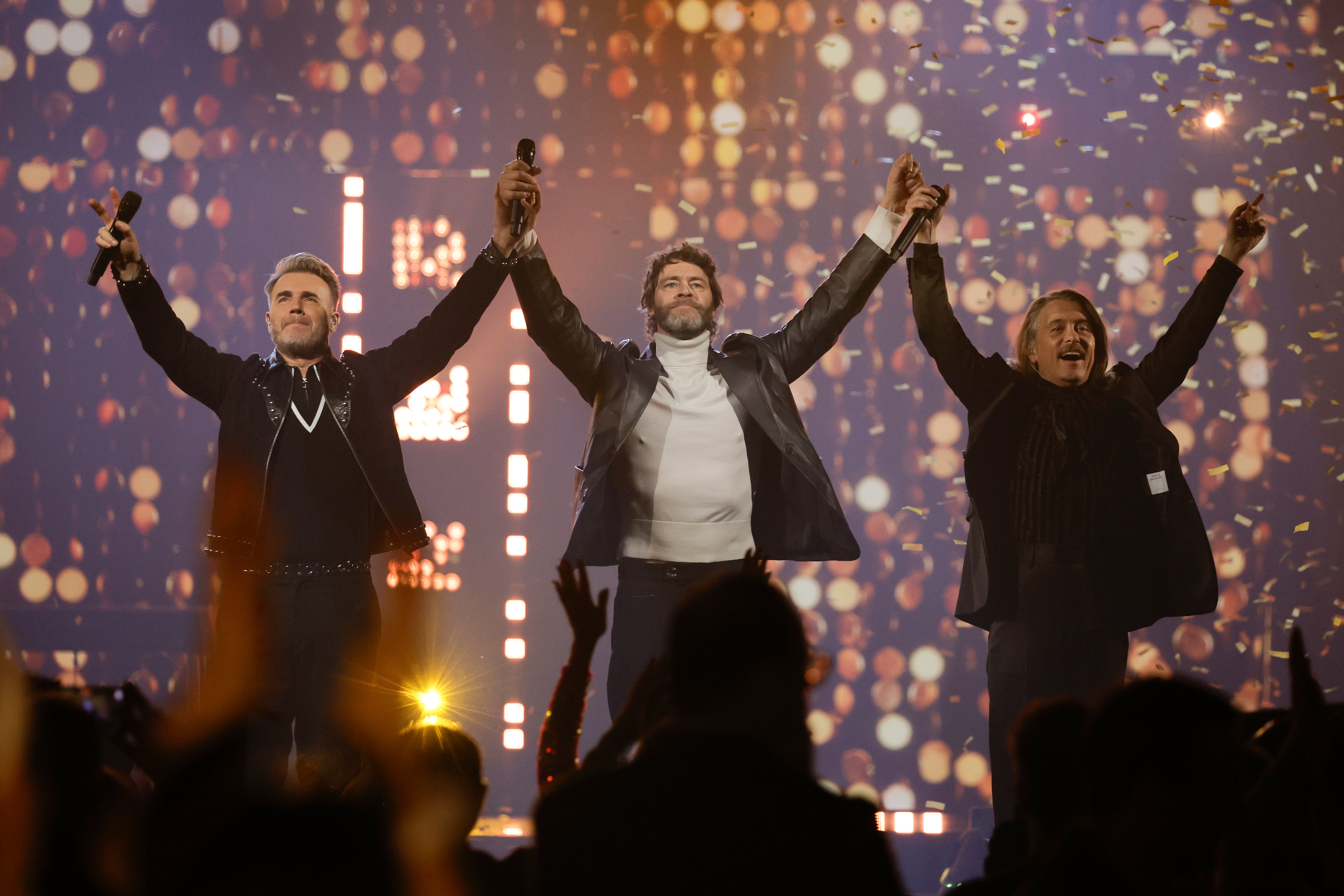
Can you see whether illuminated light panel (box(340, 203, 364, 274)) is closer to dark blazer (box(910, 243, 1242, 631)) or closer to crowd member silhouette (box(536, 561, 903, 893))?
dark blazer (box(910, 243, 1242, 631))

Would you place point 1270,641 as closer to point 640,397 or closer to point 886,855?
point 640,397

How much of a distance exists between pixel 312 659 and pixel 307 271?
1.16m

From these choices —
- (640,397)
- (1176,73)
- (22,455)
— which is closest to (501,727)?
(640,397)

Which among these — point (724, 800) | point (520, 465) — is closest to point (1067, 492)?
point (520, 465)

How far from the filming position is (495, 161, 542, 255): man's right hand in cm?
322

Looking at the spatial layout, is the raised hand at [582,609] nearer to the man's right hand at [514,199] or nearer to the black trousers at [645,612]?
the black trousers at [645,612]

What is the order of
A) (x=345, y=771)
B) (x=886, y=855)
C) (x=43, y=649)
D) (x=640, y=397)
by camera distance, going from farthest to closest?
(x=43, y=649) < (x=640, y=397) < (x=345, y=771) < (x=886, y=855)

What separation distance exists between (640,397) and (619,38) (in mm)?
1708

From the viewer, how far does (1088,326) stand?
3424mm

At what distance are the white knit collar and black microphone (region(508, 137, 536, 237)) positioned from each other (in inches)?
20.7

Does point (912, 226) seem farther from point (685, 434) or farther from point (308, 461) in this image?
point (308, 461)

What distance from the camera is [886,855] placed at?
44.3 inches

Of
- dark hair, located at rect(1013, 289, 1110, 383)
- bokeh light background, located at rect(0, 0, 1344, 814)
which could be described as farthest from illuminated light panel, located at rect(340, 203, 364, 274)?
dark hair, located at rect(1013, 289, 1110, 383)

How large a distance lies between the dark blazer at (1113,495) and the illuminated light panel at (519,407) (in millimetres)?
1580
